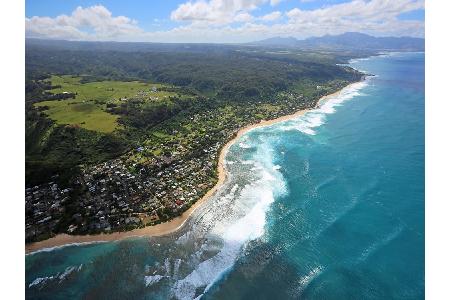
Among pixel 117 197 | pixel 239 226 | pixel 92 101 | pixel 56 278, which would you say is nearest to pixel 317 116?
pixel 92 101

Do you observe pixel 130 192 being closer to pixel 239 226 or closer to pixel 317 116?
pixel 239 226

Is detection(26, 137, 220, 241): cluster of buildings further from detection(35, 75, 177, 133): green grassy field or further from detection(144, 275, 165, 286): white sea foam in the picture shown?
detection(35, 75, 177, 133): green grassy field

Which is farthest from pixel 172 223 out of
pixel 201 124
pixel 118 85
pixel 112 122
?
pixel 118 85

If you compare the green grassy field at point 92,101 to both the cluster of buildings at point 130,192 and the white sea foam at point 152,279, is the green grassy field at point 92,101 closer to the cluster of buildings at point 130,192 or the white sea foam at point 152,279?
the cluster of buildings at point 130,192

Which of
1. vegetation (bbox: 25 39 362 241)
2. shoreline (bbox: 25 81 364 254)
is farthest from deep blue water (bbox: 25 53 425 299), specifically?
vegetation (bbox: 25 39 362 241)

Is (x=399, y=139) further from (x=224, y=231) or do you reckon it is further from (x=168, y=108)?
(x=168, y=108)

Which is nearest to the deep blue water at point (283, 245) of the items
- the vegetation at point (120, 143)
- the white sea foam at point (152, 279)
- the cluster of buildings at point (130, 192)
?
the white sea foam at point (152, 279)
